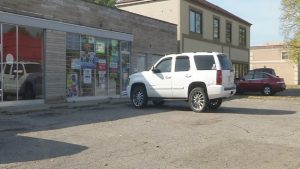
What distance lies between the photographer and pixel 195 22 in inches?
1249

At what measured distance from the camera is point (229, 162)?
7.32 m

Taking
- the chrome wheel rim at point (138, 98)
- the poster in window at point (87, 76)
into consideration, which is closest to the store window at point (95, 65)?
the poster in window at point (87, 76)

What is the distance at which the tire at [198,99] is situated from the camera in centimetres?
1498

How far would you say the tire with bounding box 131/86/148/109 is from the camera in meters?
16.8

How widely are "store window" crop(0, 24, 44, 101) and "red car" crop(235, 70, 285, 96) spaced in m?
15.7

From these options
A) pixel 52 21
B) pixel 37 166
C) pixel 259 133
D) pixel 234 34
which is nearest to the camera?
pixel 37 166

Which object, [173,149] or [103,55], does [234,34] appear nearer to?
[103,55]

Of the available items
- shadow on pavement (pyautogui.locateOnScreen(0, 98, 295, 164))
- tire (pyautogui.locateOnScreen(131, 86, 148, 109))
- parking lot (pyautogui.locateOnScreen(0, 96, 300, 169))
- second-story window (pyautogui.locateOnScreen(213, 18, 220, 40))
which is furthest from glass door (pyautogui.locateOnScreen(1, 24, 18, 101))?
second-story window (pyautogui.locateOnScreen(213, 18, 220, 40))

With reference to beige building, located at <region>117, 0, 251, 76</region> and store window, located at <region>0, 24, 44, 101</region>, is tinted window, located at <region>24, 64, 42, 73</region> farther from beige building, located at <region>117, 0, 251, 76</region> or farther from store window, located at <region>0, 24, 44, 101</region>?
beige building, located at <region>117, 0, 251, 76</region>

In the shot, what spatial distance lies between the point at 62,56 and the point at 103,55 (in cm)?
327

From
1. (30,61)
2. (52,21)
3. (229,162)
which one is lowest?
(229,162)

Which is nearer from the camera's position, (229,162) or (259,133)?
(229,162)

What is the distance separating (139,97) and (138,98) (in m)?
0.07

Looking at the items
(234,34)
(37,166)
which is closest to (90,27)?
(37,166)
